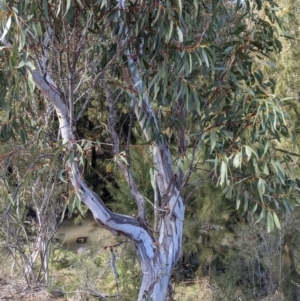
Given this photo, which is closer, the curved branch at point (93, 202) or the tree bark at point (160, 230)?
the curved branch at point (93, 202)

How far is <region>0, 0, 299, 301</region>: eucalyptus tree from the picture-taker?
2.93 m

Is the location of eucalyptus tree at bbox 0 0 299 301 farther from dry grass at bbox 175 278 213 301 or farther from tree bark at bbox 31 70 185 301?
dry grass at bbox 175 278 213 301

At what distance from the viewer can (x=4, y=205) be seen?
5715 mm

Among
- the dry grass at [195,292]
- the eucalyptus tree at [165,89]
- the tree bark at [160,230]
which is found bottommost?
the dry grass at [195,292]

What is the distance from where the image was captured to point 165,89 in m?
3.07

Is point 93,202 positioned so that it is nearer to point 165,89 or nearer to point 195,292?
point 165,89

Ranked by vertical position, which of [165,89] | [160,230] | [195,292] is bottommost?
[195,292]

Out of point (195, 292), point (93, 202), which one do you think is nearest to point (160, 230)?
point (93, 202)

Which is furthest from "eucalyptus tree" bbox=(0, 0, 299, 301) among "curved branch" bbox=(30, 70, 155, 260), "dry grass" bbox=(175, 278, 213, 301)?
"dry grass" bbox=(175, 278, 213, 301)

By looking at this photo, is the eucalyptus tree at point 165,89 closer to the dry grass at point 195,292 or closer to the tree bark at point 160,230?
the tree bark at point 160,230

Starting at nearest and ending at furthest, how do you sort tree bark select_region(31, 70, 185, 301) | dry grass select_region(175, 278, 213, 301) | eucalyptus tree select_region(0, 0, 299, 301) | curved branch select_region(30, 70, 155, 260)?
eucalyptus tree select_region(0, 0, 299, 301) → curved branch select_region(30, 70, 155, 260) → tree bark select_region(31, 70, 185, 301) → dry grass select_region(175, 278, 213, 301)

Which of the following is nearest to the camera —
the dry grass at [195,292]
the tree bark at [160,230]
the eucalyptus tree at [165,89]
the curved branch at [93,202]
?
the eucalyptus tree at [165,89]

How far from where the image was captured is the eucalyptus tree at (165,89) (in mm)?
2928

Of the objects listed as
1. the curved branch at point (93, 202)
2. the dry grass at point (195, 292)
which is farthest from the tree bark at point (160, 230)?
the dry grass at point (195, 292)
